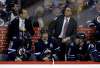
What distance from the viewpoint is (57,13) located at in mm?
1857

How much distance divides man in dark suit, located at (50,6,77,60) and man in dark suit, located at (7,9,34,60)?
0.68ft

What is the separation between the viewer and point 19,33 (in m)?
1.84

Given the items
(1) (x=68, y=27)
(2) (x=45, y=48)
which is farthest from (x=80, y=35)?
(2) (x=45, y=48)

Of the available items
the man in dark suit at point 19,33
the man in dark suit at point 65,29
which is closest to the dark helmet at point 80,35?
the man in dark suit at point 65,29

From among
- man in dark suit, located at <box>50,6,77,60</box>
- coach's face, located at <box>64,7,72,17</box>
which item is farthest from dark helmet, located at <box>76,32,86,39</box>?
coach's face, located at <box>64,7,72,17</box>

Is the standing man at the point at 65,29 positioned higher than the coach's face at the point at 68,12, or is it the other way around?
the coach's face at the point at 68,12

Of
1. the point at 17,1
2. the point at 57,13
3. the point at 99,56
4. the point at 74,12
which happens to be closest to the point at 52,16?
the point at 57,13

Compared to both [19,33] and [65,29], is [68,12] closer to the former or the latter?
[65,29]

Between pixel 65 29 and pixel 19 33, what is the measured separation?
359mm

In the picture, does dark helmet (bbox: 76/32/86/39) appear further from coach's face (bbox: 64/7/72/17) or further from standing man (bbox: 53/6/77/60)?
coach's face (bbox: 64/7/72/17)

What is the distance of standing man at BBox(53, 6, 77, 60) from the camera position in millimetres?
1861

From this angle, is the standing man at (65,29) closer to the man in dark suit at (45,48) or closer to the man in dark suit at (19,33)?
the man in dark suit at (45,48)

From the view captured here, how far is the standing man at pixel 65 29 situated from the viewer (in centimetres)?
186

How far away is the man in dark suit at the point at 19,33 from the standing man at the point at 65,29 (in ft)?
0.69
